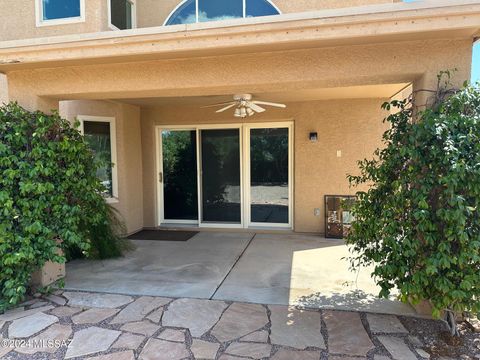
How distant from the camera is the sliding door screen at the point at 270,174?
8.28 meters

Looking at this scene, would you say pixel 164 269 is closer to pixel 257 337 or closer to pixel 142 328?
pixel 142 328

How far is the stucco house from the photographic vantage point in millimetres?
3514

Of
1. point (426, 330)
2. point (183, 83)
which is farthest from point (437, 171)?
point (183, 83)

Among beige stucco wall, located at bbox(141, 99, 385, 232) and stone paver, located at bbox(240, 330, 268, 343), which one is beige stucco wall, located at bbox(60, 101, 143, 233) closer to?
beige stucco wall, located at bbox(141, 99, 385, 232)

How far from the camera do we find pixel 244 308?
409 centimetres

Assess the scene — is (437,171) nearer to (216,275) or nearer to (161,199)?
(216,275)

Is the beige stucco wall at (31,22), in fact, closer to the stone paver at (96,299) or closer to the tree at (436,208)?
the stone paver at (96,299)

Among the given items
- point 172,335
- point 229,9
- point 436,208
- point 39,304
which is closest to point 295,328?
point 172,335

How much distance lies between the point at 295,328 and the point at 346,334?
54 cm

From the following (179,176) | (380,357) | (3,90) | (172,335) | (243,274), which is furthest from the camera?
(179,176)

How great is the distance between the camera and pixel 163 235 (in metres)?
8.06

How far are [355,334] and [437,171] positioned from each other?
1875 mm

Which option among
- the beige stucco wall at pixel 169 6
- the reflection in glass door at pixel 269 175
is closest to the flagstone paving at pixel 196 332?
the reflection in glass door at pixel 269 175

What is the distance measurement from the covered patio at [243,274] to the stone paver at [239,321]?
23 centimetres
